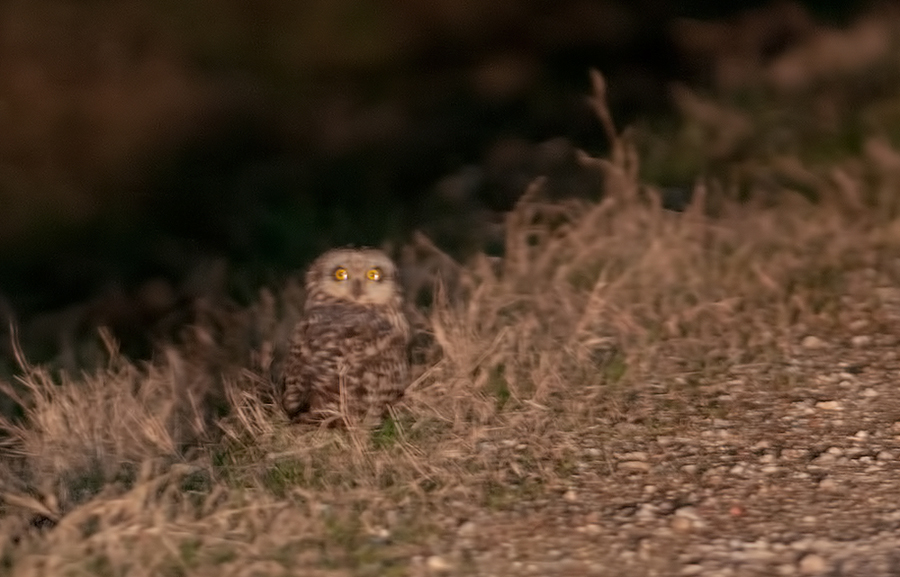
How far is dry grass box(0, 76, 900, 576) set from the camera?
11.5 feet

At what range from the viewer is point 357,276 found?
14.0 ft

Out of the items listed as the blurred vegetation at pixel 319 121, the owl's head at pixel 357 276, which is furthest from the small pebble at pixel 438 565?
the blurred vegetation at pixel 319 121

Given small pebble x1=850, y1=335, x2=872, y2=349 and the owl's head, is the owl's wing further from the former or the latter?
small pebble x1=850, y1=335, x2=872, y2=349

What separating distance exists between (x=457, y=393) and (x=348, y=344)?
1.47 feet

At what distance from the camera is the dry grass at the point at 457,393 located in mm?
3500

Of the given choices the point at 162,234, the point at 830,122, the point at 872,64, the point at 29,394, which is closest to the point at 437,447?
the point at 29,394

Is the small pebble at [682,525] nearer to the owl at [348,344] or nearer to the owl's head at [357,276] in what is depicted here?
the owl at [348,344]

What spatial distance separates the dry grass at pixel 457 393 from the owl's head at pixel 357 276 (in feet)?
1.23

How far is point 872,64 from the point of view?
8.05 m

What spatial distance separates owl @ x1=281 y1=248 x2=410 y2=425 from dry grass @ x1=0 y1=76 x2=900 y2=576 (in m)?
0.10

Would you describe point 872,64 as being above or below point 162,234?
above

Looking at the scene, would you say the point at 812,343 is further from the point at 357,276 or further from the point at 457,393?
the point at 357,276

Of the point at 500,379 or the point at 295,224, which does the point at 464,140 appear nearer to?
the point at 295,224

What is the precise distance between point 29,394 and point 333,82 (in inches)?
252
